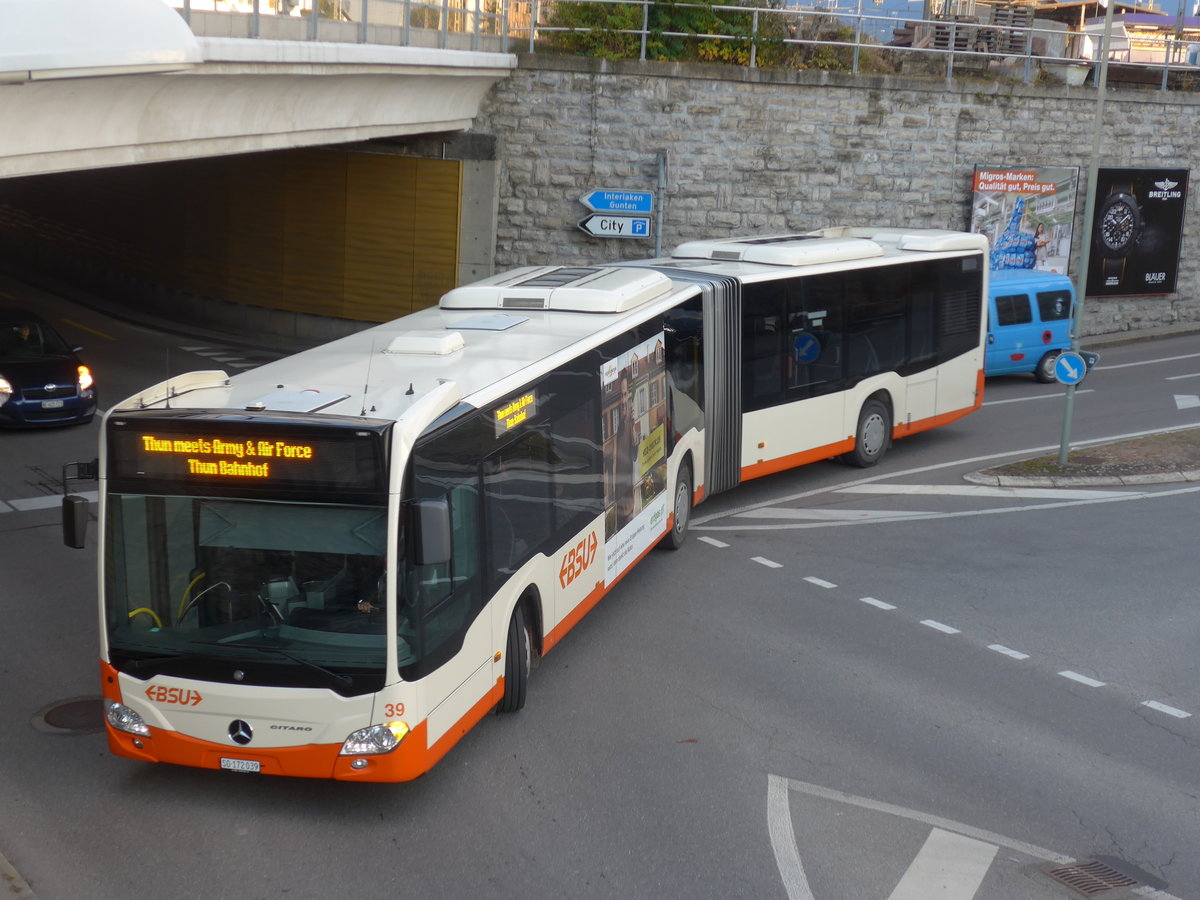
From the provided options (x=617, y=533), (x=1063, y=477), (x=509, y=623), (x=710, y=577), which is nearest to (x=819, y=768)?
(x=509, y=623)

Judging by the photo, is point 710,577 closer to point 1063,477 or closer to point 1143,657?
point 1143,657

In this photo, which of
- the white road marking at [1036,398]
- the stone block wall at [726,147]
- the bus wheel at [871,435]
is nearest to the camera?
the bus wheel at [871,435]

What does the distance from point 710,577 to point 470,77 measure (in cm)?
1392

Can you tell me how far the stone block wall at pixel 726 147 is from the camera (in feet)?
81.8

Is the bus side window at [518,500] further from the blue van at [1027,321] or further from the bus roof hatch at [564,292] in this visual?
the blue van at [1027,321]

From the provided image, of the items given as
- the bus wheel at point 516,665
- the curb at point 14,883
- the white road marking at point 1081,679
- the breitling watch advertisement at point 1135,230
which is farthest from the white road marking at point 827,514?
the breitling watch advertisement at point 1135,230

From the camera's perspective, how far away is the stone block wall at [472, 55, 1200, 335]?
81.8 feet

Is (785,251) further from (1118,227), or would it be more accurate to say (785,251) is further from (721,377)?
(1118,227)

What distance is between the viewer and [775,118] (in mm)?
25125

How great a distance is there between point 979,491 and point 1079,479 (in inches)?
55.0

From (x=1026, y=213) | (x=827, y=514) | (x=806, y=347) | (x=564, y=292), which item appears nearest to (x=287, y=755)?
(x=564, y=292)

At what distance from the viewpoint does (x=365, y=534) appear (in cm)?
731

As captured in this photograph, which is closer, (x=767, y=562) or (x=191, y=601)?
(x=191, y=601)

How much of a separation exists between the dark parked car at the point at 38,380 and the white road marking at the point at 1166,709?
1472 centimetres
